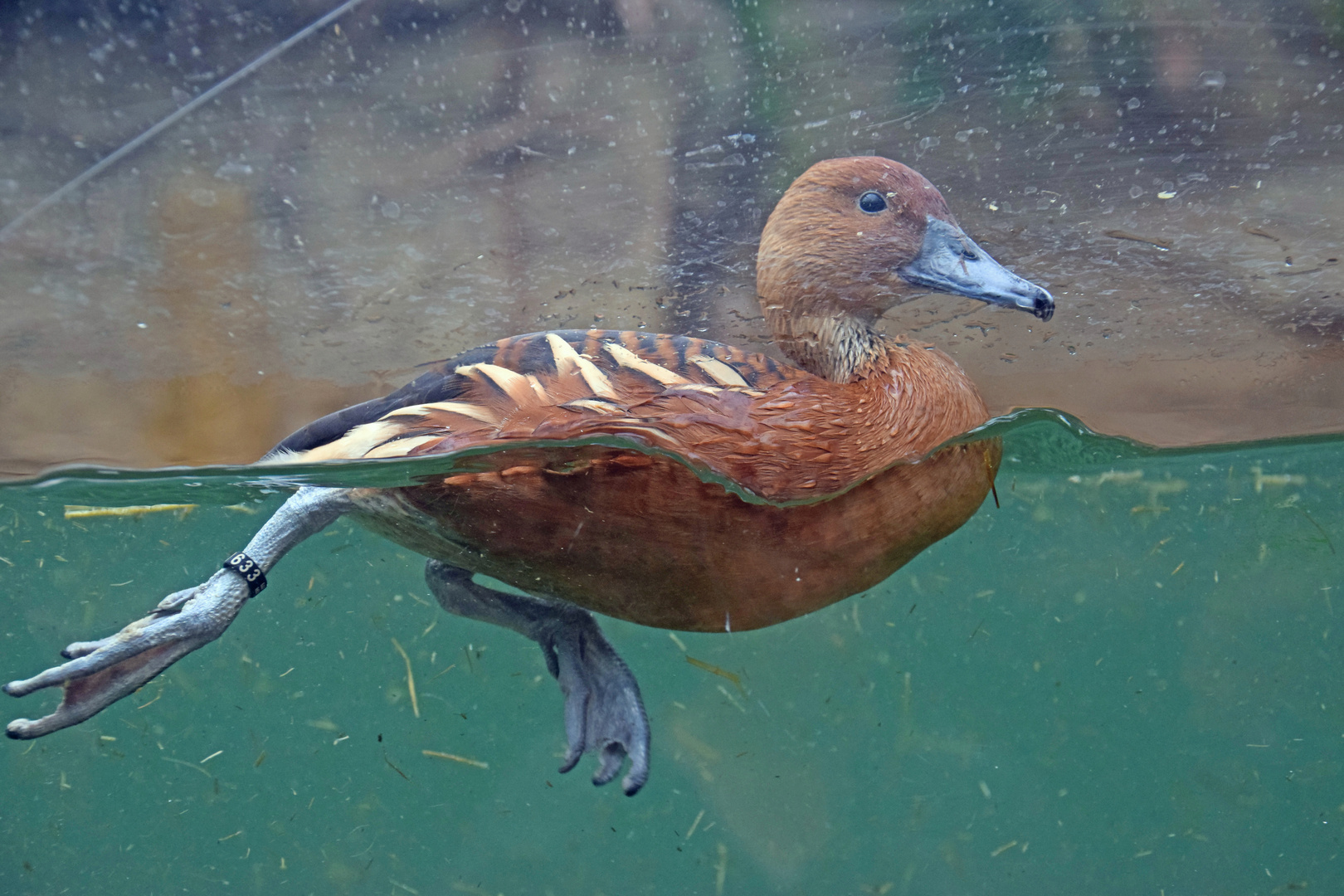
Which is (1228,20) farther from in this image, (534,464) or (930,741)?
(930,741)

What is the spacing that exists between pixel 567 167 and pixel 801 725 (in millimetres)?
12235

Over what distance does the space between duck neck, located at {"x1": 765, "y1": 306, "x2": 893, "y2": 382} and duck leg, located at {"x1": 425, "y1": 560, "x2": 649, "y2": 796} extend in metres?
1.60

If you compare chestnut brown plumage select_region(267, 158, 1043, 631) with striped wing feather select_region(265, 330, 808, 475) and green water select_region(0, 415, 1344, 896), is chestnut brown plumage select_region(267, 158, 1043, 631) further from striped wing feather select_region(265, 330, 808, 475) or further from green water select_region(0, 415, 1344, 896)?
green water select_region(0, 415, 1344, 896)

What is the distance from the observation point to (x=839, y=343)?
253 centimetres

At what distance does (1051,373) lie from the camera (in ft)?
11.2

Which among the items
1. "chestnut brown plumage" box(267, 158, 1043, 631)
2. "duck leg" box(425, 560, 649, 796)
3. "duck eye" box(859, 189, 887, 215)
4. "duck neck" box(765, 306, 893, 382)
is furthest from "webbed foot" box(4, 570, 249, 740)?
"duck eye" box(859, 189, 887, 215)

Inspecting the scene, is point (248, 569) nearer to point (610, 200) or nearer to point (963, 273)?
point (610, 200)

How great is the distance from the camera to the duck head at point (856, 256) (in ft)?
7.84

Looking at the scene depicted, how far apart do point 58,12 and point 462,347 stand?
4.47ft

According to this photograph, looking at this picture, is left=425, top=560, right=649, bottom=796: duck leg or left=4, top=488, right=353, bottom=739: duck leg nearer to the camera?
left=4, top=488, right=353, bottom=739: duck leg

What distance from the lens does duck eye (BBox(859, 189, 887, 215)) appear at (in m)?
2.40

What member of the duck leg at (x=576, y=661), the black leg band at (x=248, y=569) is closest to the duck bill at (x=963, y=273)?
the duck leg at (x=576, y=661)

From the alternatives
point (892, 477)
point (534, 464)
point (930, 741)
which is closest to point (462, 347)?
point (534, 464)

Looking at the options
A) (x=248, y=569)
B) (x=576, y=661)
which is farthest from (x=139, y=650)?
(x=576, y=661)
